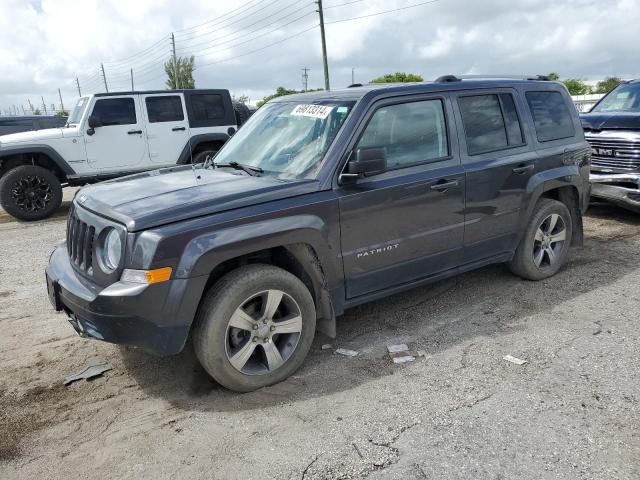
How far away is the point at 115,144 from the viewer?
981 cm

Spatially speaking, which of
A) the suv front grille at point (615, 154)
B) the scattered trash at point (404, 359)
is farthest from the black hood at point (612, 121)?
the scattered trash at point (404, 359)

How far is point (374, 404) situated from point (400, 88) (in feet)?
7.36

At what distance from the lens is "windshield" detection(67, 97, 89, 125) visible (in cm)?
973

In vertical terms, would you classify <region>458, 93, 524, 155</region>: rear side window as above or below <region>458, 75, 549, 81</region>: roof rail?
below

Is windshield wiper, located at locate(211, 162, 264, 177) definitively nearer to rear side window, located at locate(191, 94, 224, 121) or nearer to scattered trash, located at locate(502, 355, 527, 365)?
scattered trash, located at locate(502, 355, 527, 365)

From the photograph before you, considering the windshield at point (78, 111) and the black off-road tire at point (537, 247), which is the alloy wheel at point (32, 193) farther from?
the black off-road tire at point (537, 247)

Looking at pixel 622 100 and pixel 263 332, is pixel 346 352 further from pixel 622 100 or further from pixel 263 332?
pixel 622 100

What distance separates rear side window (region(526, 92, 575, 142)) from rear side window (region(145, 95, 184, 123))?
7374 millimetres

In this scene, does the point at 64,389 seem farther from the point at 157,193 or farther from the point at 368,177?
the point at 368,177

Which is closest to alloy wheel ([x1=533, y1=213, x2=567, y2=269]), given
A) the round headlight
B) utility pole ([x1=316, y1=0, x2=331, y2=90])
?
the round headlight

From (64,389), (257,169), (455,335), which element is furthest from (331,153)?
(64,389)

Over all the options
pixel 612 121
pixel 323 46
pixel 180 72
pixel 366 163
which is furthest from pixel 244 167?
pixel 180 72

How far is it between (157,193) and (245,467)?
1716mm

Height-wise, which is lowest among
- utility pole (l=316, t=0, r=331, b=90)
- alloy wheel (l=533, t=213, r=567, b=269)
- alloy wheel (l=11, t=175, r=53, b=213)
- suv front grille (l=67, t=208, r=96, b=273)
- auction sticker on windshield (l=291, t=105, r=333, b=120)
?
alloy wheel (l=533, t=213, r=567, b=269)
